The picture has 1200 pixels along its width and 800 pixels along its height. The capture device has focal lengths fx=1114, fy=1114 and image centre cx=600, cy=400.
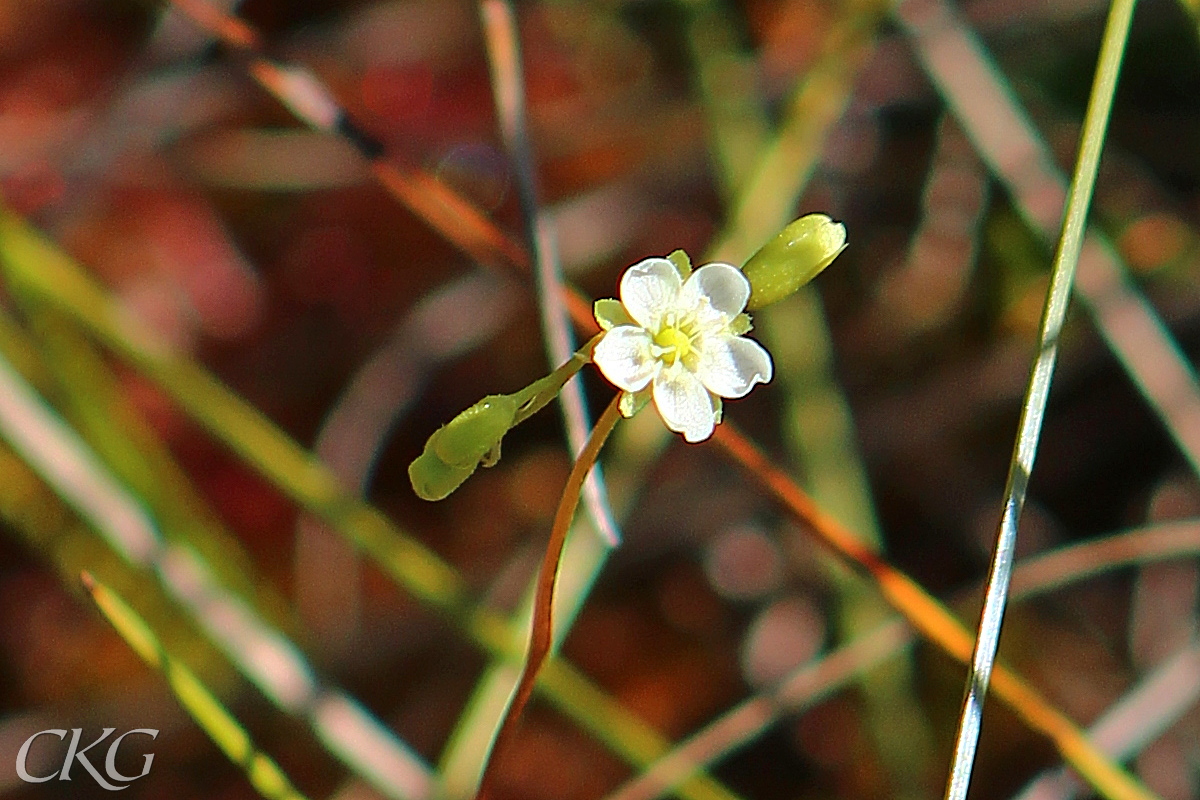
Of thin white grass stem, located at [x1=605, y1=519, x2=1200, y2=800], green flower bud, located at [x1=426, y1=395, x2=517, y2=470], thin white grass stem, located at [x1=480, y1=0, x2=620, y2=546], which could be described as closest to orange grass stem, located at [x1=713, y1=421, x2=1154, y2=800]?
thin white grass stem, located at [x1=480, y1=0, x2=620, y2=546]

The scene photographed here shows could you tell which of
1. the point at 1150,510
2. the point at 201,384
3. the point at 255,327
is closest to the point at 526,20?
the point at 255,327

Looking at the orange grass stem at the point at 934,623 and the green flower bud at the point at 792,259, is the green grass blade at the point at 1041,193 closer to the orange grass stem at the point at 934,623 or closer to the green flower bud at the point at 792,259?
the orange grass stem at the point at 934,623

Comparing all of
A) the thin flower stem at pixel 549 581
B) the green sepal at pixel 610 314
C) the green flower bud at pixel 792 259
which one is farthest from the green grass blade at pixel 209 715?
the green flower bud at pixel 792 259

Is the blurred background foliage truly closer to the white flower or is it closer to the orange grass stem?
the orange grass stem

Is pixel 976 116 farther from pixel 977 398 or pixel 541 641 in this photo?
pixel 541 641

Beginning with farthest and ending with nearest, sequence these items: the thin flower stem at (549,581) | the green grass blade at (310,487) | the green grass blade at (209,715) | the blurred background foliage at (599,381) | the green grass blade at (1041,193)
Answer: the blurred background foliage at (599,381) < the green grass blade at (1041,193) < the green grass blade at (310,487) < the green grass blade at (209,715) < the thin flower stem at (549,581)

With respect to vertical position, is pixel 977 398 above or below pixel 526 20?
below
